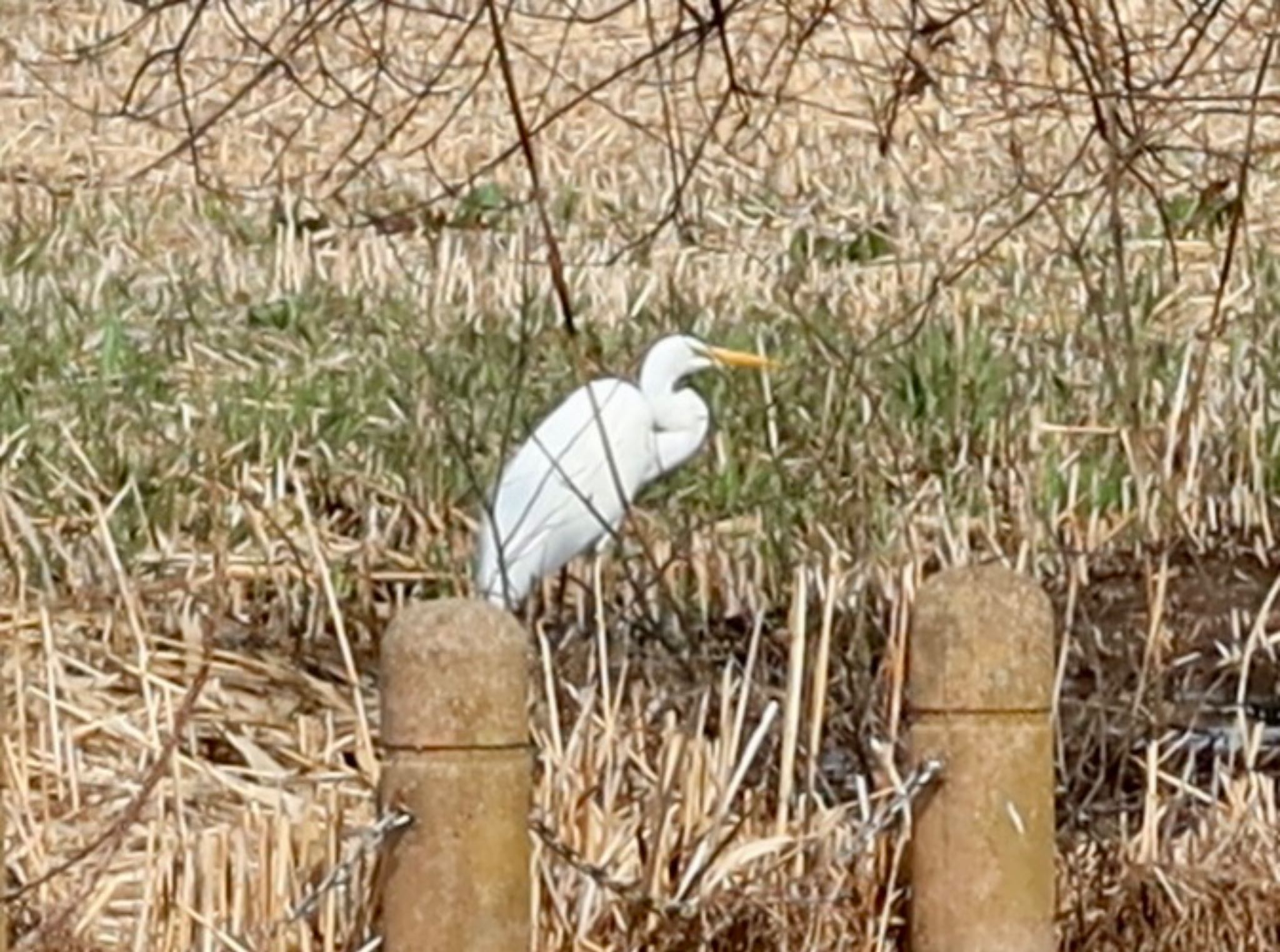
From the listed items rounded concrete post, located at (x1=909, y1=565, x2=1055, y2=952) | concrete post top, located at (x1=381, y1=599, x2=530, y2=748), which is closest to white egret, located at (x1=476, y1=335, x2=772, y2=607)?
rounded concrete post, located at (x1=909, y1=565, x2=1055, y2=952)

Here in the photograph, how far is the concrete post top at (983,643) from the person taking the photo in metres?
2.97

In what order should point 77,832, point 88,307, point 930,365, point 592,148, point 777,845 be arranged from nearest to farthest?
1. point 777,845
2. point 77,832
3. point 930,365
4. point 88,307
5. point 592,148

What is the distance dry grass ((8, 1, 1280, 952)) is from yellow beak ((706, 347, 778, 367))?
0.09 metres

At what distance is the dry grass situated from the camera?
10.7 feet

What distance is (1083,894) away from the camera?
3.34 metres

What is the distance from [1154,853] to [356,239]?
5.38 m

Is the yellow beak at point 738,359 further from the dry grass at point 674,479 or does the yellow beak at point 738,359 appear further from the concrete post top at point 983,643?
the concrete post top at point 983,643

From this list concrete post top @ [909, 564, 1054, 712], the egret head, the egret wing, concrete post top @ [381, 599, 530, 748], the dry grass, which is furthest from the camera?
the egret head

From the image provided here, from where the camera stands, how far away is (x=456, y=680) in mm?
2809

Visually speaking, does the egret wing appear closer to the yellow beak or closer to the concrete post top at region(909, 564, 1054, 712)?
the yellow beak

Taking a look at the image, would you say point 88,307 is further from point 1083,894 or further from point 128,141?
point 1083,894

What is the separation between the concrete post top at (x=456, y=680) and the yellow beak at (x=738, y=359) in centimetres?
326

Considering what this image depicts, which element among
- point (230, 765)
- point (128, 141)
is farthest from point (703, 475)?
point (128, 141)

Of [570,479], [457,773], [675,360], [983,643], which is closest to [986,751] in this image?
[983,643]
